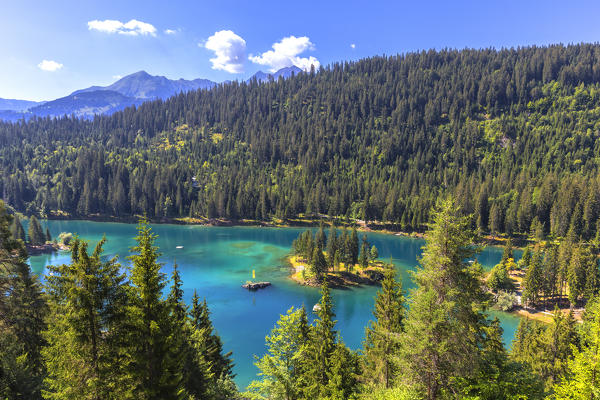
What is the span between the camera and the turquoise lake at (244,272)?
5516 centimetres

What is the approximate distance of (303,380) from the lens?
24.2 m

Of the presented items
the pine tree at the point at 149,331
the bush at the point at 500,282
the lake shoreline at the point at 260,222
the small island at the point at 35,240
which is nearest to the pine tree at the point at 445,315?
the pine tree at the point at 149,331

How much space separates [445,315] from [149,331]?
15.0 metres

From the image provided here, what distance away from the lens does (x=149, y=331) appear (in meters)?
14.9

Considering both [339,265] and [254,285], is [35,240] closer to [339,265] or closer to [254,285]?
[254,285]

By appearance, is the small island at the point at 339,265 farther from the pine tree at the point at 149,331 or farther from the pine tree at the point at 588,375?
the pine tree at the point at 149,331

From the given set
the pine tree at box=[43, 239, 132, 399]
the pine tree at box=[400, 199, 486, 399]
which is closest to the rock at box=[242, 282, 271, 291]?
the pine tree at box=[43, 239, 132, 399]

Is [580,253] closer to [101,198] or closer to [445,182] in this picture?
[445,182]

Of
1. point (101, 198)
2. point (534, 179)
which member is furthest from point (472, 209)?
point (101, 198)

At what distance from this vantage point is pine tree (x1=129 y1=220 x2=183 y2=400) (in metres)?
14.6

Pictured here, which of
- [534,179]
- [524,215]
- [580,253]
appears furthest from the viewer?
[534,179]

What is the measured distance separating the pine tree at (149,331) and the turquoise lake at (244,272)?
1932cm

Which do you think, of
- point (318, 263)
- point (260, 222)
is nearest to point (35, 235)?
point (260, 222)

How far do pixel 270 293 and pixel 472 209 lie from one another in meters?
109
